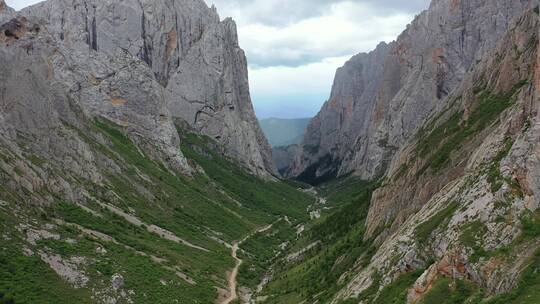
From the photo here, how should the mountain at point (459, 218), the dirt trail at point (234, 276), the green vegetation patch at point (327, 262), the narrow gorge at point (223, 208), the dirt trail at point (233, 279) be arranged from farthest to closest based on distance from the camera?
the dirt trail at point (234, 276) → the dirt trail at point (233, 279) → the green vegetation patch at point (327, 262) → the narrow gorge at point (223, 208) → the mountain at point (459, 218)

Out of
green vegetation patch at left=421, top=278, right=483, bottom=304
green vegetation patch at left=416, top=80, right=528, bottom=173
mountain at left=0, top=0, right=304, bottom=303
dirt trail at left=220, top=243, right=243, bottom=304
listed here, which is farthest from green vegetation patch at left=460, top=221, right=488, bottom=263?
dirt trail at left=220, top=243, right=243, bottom=304

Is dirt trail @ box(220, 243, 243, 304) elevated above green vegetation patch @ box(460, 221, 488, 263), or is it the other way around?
green vegetation patch @ box(460, 221, 488, 263)

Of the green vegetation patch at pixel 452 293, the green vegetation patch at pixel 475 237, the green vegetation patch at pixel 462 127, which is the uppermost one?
the green vegetation patch at pixel 462 127

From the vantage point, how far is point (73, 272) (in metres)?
54.6

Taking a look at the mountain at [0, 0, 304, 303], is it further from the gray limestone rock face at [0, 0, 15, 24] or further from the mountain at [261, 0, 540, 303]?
the mountain at [261, 0, 540, 303]

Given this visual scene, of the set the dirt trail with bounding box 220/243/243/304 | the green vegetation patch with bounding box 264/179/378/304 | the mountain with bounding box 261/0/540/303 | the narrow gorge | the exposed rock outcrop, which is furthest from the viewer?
the dirt trail with bounding box 220/243/243/304

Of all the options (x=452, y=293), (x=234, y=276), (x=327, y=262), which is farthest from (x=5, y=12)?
(x=452, y=293)

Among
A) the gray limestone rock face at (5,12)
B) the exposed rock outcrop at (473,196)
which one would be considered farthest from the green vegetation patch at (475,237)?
the gray limestone rock face at (5,12)

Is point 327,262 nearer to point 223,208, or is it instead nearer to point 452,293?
point 452,293

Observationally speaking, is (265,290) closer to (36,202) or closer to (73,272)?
(73,272)

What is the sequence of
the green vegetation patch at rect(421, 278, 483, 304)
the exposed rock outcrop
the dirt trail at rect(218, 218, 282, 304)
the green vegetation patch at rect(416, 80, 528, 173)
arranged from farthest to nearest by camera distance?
the dirt trail at rect(218, 218, 282, 304) → the green vegetation patch at rect(416, 80, 528, 173) → the exposed rock outcrop → the green vegetation patch at rect(421, 278, 483, 304)

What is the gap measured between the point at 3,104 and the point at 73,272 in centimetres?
3876

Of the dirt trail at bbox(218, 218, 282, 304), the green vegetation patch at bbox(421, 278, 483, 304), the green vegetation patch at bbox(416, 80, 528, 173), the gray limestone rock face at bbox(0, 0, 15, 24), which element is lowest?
the dirt trail at bbox(218, 218, 282, 304)

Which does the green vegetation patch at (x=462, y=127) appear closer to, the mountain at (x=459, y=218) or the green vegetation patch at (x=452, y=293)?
the mountain at (x=459, y=218)
